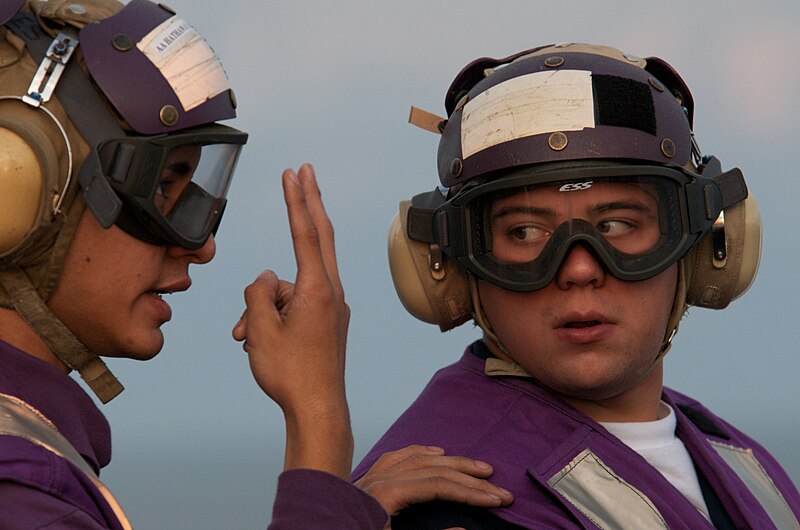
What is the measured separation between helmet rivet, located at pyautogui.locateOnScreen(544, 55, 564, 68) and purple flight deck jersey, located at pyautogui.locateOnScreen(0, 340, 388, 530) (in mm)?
1779

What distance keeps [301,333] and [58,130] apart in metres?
0.84

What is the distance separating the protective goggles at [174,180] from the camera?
3.79 m

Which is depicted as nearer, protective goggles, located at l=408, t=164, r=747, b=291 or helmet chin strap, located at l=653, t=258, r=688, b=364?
protective goggles, located at l=408, t=164, r=747, b=291

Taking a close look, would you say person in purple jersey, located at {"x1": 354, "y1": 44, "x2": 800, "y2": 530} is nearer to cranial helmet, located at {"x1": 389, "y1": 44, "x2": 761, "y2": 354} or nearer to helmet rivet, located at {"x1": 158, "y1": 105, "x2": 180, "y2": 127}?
cranial helmet, located at {"x1": 389, "y1": 44, "x2": 761, "y2": 354}

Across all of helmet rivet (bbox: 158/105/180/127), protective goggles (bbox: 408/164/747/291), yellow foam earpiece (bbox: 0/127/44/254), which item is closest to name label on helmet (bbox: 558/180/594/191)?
protective goggles (bbox: 408/164/747/291)

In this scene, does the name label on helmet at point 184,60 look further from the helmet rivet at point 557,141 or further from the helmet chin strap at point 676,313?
the helmet chin strap at point 676,313

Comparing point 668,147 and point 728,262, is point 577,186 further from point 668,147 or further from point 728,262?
point 728,262

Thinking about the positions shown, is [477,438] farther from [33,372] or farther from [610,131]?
[33,372]

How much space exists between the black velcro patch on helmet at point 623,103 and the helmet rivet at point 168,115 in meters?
1.47

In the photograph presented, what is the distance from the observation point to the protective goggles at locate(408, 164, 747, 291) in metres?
4.55

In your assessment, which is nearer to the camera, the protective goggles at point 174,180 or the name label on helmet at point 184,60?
the protective goggles at point 174,180

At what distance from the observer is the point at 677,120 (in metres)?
4.84

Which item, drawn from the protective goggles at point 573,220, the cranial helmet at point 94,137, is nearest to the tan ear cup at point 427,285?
the protective goggles at point 573,220

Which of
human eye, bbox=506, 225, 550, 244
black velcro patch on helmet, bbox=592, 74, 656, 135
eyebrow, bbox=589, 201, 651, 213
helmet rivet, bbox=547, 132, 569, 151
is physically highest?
black velcro patch on helmet, bbox=592, 74, 656, 135
